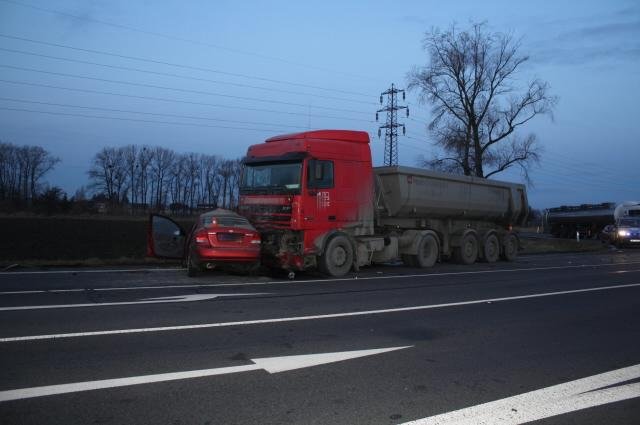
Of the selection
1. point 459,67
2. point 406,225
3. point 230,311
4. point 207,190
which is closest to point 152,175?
point 207,190

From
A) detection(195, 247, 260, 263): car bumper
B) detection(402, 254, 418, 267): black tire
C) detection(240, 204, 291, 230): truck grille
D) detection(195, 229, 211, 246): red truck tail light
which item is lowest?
detection(402, 254, 418, 267): black tire

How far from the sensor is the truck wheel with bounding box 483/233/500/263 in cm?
2061

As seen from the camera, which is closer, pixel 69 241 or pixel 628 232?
pixel 69 241

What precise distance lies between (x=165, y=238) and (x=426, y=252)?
8.41m

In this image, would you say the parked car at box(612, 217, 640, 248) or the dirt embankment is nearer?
the dirt embankment

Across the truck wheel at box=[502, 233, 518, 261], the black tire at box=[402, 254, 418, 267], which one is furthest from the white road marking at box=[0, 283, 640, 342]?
the truck wheel at box=[502, 233, 518, 261]

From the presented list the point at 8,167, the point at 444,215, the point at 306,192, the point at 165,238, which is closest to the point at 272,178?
the point at 306,192

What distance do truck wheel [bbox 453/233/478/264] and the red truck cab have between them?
5684mm

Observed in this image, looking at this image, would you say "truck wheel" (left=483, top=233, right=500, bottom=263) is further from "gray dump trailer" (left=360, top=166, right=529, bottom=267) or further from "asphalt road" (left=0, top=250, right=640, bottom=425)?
"asphalt road" (left=0, top=250, right=640, bottom=425)

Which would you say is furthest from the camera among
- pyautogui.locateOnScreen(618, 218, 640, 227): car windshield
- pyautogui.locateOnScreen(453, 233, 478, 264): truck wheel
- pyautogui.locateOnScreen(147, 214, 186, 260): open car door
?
pyautogui.locateOnScreen(618, 218, 640, 227): car windshield

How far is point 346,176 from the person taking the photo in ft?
48.0

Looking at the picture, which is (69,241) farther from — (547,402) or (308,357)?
(547,402)

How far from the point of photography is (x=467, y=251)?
19.8m

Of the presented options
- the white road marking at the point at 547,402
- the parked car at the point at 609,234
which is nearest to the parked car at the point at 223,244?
the white road marking at the point at 547,402
